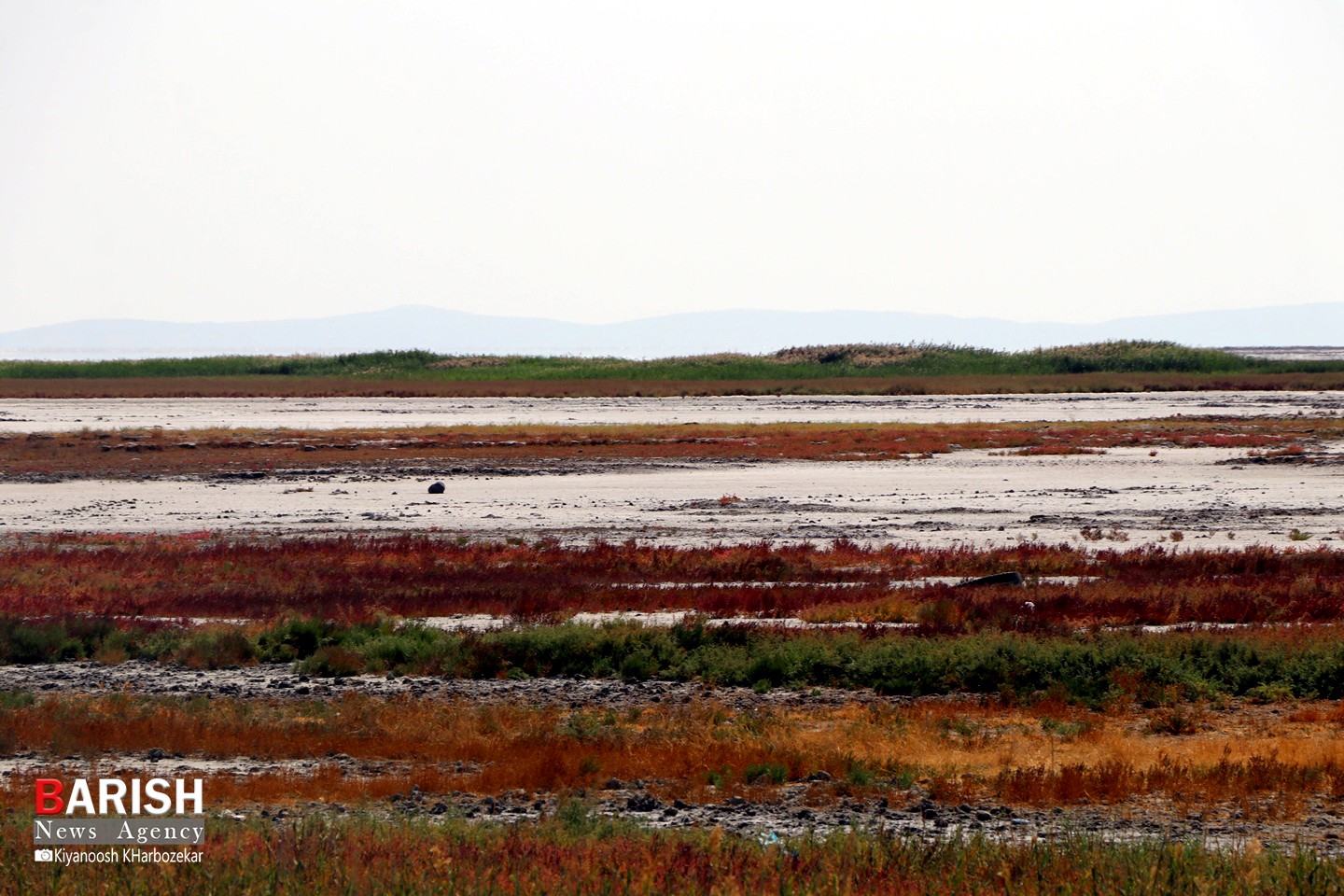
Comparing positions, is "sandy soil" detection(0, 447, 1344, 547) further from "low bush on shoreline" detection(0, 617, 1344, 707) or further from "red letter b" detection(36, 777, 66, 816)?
"red letter b" detection(36, 777, 66, 816)

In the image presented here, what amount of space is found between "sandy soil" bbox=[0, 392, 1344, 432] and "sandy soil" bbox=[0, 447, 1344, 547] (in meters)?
20.6

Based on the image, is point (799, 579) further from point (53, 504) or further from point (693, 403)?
point (693, 403)

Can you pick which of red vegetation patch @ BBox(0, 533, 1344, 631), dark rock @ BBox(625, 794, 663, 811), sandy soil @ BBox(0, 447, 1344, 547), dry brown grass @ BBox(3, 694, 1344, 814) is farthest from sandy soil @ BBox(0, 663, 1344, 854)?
sandy soil @ BBox(0, 447, 1344, 547)

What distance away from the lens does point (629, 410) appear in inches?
2842

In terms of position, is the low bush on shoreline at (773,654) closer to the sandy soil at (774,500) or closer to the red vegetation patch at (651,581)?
the red vegetation patch at (651,581)

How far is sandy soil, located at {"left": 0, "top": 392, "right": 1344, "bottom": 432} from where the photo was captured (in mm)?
63906

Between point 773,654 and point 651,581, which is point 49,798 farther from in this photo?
point 651,581

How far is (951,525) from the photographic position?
1135 inches

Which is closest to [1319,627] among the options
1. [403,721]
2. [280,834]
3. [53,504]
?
[403,721]

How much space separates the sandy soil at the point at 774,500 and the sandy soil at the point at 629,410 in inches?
810

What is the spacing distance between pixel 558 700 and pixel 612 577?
27.1ft

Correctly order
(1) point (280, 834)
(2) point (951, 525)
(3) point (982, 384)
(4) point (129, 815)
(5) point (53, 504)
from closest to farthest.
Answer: (1) point (280, 834)
(4) point (129, 815)
(2) point (951, 525)
(5) point (53, 504)
(3) point (982, 384)

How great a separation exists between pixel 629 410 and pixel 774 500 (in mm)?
38573

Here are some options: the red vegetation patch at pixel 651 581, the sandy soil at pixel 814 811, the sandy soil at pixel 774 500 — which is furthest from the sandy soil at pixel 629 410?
the sandy soil at pixel 814 811
